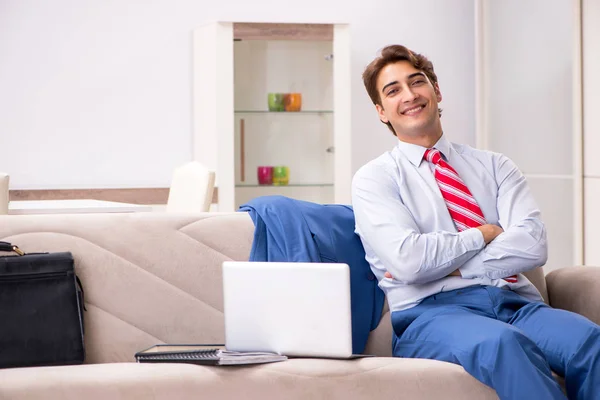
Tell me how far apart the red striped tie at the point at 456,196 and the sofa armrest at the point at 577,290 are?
233 mm

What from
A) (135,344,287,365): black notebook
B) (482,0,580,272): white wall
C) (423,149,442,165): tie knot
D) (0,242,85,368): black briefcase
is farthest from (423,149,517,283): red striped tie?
(482,0,580,272): white wall

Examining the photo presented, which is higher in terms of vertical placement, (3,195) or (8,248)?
(3,195)

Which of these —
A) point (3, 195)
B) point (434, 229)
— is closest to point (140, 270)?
point (434, 229)

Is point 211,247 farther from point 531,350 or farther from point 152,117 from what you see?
point 152,117

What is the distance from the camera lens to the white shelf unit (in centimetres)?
552

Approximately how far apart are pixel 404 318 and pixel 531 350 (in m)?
0.44

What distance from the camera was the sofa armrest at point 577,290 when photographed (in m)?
2.43

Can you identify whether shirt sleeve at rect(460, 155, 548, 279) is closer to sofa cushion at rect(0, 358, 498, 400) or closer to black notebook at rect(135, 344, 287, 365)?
sofa cushion at rect(0, 358, 498, 400)

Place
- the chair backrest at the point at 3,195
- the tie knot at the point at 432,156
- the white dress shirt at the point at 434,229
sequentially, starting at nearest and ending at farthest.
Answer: the white dress shirt at the point at 434,229 → the tie knot at the point at 432,156 → the chair backrest at the point at 3,195

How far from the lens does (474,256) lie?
2363mm

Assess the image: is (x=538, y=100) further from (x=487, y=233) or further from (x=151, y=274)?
(x=151, y=274)

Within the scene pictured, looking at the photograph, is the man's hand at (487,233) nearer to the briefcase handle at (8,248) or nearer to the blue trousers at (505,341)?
the blue trousers at (505,341)

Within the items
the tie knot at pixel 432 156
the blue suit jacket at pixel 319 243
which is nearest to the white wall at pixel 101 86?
the tie knot at pixel 432 156

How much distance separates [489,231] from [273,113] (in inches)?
136
